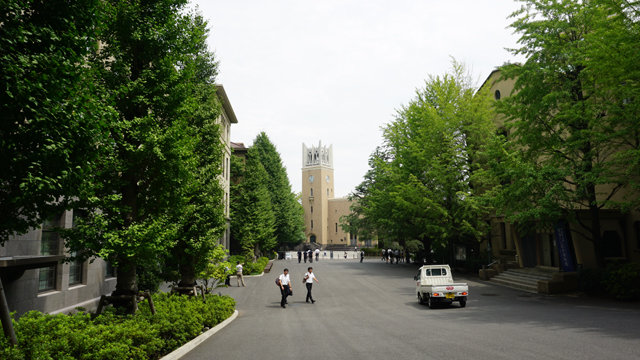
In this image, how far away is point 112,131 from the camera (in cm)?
1030

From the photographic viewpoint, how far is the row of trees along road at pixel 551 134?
16.0 metres

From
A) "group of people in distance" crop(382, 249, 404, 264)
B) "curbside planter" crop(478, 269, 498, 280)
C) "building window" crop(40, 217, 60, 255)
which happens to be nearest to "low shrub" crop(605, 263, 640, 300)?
"curbside planter" crop(478, 269, 498, 280)

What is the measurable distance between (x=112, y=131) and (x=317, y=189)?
89.4 meters

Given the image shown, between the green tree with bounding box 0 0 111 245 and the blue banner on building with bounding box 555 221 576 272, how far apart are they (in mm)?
22311

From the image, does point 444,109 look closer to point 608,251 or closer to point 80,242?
point 608,251

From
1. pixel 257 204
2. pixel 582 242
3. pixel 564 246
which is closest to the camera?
pixel 564 246

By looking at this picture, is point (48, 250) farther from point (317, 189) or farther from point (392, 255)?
point (317, 189)

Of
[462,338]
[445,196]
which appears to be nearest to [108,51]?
[462,338]

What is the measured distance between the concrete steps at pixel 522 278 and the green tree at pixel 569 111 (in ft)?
12.3

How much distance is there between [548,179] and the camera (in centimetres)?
1842

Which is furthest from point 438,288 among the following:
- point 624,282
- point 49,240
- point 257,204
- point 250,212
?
point 257,204

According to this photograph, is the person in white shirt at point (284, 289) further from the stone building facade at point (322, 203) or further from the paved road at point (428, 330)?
the stone building facade at point (322, 203)

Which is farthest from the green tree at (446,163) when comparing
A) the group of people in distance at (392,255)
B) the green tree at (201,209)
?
the green tree at (201,209)

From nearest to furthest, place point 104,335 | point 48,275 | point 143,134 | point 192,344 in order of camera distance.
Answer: point 104,335, point 192,344, point 143,134, point 48,275
